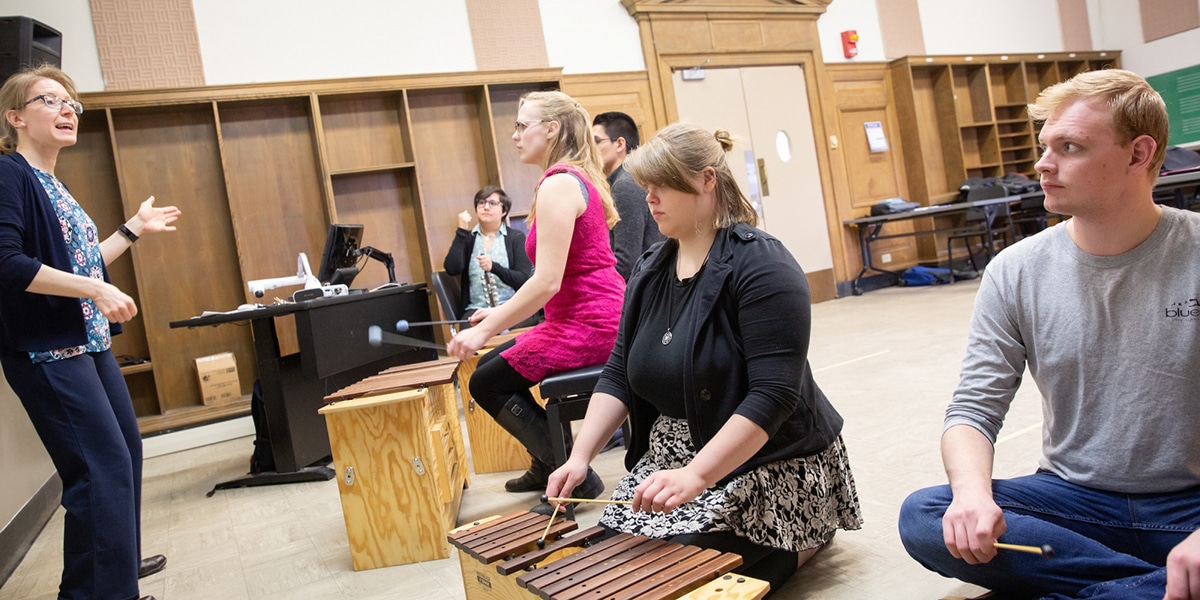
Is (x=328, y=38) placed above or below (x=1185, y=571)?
above

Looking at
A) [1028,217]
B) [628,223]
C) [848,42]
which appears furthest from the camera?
[1028,217]

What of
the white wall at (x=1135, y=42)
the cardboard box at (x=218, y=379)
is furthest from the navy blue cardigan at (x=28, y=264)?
the white wall at (x=1135, y=42)

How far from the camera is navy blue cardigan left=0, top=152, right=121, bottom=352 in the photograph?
203cm

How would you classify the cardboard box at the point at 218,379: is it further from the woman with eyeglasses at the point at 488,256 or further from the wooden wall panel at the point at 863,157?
the wooden wall panel at the point at 863,157

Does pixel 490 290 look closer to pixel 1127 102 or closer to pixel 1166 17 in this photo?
pixel 1127 102

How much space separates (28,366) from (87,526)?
0.44 metres

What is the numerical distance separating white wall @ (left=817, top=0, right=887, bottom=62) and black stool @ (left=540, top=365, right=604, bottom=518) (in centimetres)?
672

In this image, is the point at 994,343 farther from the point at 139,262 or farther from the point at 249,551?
the point at 139,262

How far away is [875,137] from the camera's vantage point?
339 inches

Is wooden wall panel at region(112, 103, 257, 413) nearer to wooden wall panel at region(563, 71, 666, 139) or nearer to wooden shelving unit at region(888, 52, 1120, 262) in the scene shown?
wooden wall panel at region(563, 71, 666, 139)

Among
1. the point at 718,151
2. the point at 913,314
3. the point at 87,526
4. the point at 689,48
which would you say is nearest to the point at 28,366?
the point at 87,526

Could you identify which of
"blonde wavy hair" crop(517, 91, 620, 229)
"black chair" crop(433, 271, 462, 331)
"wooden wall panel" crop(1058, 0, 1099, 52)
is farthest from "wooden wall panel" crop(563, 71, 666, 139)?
"wooden wall panel" crop(1058, 0, 1099, 52)

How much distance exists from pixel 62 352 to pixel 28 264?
248 millimetres

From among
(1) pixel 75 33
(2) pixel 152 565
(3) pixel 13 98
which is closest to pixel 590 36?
(1) pixel 75 33
